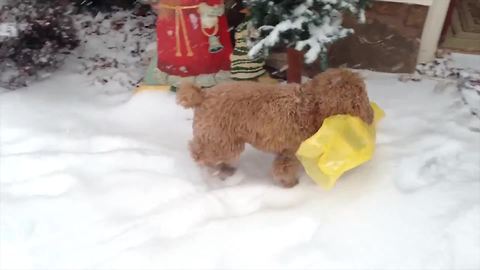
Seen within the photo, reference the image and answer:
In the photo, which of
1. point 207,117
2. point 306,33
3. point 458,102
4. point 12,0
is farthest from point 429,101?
point 12,0

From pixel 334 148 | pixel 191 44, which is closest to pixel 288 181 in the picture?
pixel 334 148

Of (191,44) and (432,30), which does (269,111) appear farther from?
(432,30)

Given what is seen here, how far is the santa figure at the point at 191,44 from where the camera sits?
1.90 m

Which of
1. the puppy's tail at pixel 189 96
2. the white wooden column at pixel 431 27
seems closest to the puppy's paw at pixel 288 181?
the puppy's tail at pixel 189 96

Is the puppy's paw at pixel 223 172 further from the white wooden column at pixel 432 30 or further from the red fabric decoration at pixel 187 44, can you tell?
the white wooden column at pixel 432 30

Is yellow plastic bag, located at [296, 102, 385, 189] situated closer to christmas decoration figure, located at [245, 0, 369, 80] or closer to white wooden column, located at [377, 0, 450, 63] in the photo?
christmas decoration figure, located at [245, 0, 369, 80]

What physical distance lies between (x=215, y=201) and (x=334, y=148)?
16.0 inches

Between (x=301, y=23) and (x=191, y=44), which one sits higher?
(x=301, y=23)

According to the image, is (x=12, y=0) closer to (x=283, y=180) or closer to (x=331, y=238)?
(x=283, y=180)

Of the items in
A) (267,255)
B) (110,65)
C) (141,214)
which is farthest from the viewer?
Answer: (110,65)

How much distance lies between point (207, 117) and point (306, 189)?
15.5 inches

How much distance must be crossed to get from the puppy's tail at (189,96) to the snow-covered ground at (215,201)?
0.93 ft

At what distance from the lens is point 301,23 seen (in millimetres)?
1535

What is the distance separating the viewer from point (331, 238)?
1447mm
